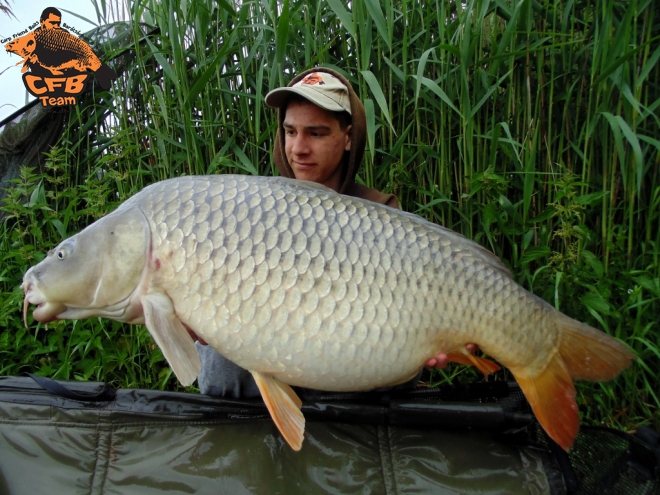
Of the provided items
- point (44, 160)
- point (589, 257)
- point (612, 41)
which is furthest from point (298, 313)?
point (44, 160)

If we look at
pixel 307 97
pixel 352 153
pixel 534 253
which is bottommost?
pixel 534 253

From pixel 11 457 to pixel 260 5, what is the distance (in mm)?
1678

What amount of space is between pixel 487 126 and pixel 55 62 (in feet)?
6.16

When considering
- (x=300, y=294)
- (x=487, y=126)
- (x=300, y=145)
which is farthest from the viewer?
(x=487, y=126)

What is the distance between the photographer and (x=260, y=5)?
6.48 ft

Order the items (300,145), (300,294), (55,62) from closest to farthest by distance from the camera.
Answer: (300,294), (300,145), (55,62)

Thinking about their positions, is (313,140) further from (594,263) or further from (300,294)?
(594,263)

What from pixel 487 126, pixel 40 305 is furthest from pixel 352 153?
pixel 40 305

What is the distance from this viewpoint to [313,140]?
60.1 inches

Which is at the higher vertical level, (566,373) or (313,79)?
(313,79)

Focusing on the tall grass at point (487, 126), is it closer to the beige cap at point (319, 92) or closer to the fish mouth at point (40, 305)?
the beige cap at point (319, 92)

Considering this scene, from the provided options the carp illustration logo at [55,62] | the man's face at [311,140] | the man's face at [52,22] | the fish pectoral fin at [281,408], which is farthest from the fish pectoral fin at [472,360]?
the man's face at [52,22]

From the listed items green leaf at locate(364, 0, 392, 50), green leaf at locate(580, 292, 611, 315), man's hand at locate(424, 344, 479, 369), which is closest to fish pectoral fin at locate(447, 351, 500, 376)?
man's hand at locate(424, 344, 479, 369)

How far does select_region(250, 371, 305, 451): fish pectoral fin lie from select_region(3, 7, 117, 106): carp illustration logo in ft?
5.49
